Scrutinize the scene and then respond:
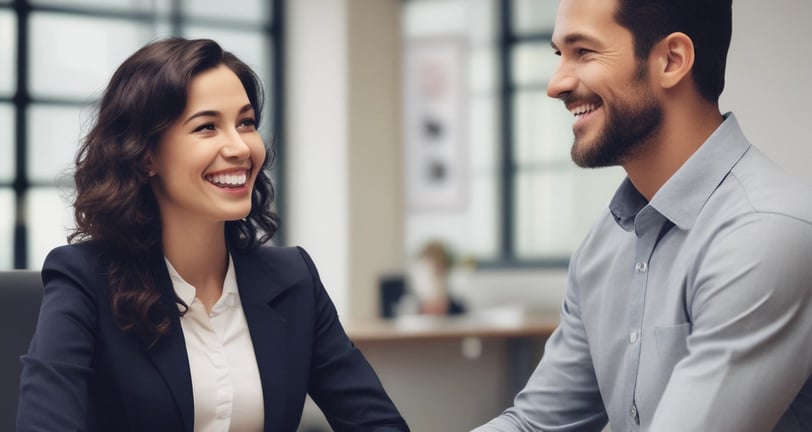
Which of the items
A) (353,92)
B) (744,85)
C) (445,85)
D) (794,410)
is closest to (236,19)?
(353,92)

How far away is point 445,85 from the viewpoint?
5680 millimetres

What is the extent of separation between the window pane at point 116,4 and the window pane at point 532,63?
1972 millimetres

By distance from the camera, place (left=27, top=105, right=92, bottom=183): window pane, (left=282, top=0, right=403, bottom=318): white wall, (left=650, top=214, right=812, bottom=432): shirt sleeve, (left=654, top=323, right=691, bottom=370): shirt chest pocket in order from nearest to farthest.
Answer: (left=650, top=214, right=812, bottom=432): shirt sleeve → (left=654, top=323, right=691, bottom=370): shirt chest pocket → (left=27, top=105, right=92, bottom=183): window pane → (left=282, top=0, right=403, bottom=318): white wall

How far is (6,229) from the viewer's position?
5000mm

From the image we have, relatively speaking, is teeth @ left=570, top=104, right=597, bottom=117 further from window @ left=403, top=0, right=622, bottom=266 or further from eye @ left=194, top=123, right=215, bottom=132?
window @ left=403, top=0, right=622, bottom=266

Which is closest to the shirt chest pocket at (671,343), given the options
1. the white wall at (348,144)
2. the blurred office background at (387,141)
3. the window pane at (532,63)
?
the blurred office background at (387,141)

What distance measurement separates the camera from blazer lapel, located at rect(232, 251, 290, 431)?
5.09 feet

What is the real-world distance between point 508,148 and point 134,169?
4.04 metres

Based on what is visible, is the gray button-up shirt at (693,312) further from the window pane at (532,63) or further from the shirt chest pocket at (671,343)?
the window pane at (532,63)

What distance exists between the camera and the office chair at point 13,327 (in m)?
1.50

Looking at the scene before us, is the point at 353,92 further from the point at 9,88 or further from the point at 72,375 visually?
the point at 72,375

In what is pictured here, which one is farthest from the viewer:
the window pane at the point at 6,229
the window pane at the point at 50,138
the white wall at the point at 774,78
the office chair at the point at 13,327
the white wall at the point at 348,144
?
the white wall at the point at 348,144

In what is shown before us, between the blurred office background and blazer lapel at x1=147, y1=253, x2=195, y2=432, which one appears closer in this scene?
blazer lapel at x1=147, y1=253, x2=195, y2=432

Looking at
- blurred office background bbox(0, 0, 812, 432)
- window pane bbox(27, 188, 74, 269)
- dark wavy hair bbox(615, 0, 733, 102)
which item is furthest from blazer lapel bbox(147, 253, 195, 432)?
window pane bbox(27, 188, 74, 269)
